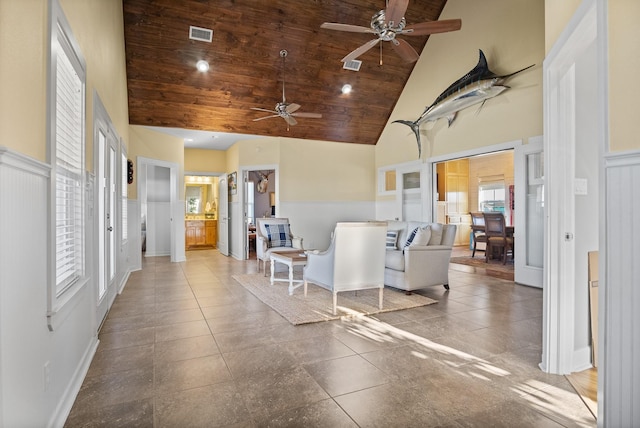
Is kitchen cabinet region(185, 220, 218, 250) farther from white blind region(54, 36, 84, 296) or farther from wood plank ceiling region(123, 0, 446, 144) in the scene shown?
white blind region(54, 36, 84, 296)

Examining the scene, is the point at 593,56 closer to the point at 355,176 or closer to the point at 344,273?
the point at 344,273

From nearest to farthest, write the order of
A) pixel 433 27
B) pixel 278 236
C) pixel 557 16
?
pixel 557 16 → pixel 433 27 → pixel 278 236

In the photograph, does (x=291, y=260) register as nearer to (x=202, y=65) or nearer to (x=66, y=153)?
(x=66, y=153)

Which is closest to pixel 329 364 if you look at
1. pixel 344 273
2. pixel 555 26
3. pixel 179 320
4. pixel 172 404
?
pixel 172 404

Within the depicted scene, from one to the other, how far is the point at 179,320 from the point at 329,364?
5.84 ft

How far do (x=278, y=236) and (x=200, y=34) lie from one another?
3450 millimetres

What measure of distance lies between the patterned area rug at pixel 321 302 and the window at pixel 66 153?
6.25ft

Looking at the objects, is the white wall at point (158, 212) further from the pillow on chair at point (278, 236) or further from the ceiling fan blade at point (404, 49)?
the ceiling fan blade at point (404, 49)

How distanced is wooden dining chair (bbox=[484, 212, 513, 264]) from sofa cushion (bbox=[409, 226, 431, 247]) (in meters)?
2.98

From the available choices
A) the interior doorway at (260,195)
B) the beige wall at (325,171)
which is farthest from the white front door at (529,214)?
the interior doorway at (260,195)

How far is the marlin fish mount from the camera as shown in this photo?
532cm

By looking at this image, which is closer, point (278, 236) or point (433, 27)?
point (433, 27)

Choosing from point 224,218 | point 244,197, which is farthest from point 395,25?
point 224,218

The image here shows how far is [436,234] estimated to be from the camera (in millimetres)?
4645
